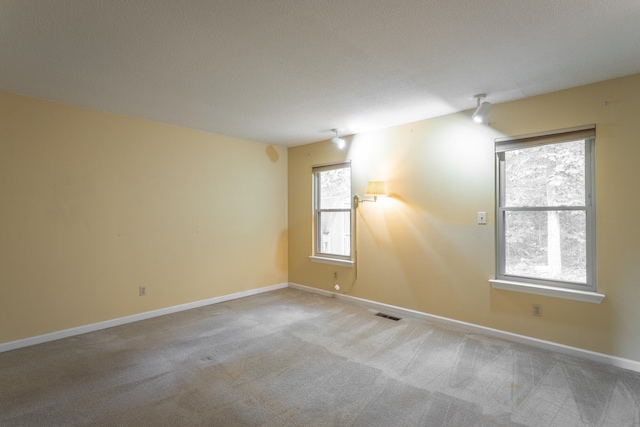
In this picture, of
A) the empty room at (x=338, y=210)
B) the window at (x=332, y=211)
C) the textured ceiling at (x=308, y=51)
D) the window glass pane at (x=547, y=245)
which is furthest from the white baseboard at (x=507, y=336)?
the textured ceiling at (x=308, y=51)

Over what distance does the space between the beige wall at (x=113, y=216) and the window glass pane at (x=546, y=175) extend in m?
3.60

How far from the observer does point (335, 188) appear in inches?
195

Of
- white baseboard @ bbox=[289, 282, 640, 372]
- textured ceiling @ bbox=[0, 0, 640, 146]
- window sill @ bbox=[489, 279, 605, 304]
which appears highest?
textured ceiling @ bbox=[0, 0, 640, 146]

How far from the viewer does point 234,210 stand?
15.7 ft

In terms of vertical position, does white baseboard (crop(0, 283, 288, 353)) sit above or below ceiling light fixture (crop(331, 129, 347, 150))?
below

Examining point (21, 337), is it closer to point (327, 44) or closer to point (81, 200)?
point (81, 200)

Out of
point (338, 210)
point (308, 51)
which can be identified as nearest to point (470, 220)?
point (338, 210)

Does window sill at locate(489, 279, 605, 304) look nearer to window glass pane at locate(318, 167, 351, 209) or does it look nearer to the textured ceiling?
the textured ceiling

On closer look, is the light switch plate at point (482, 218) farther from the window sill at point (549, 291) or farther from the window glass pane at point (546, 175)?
the window sill at point (549, 291)

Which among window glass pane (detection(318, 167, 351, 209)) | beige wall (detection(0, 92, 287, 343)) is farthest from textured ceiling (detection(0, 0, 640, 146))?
window glass pane (detection(318, 167, 351, 209))

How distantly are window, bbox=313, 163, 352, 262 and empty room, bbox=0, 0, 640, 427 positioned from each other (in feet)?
0.25

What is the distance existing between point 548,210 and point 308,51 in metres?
2.73

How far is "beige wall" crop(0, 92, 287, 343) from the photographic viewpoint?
9.90ft

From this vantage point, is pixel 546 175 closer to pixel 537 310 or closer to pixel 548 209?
pixel 548 209
